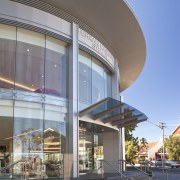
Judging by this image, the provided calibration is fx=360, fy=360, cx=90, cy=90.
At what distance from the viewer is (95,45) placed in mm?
22984

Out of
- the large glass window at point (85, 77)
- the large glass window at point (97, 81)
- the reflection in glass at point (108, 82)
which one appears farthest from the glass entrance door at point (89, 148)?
the reflection in glass at point (108, 82)

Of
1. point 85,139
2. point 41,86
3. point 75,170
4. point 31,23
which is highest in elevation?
point 31,23

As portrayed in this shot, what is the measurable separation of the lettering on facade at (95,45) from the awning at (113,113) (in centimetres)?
360

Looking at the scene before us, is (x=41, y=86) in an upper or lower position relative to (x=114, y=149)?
upper

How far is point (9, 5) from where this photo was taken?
18.3 m

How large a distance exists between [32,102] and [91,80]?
18.5 feet

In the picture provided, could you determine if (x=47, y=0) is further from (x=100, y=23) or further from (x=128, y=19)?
(x=128, y=19)

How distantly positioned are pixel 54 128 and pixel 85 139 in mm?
4260

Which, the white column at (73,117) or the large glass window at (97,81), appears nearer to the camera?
the white column at (73,117)

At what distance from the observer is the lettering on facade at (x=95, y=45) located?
71.2 ft

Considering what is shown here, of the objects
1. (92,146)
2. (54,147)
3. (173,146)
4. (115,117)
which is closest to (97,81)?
(115,117)

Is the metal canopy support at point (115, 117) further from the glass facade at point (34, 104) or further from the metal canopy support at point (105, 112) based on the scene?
the glass facade at point (34, 104)

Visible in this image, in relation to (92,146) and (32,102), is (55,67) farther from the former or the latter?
(92,146)

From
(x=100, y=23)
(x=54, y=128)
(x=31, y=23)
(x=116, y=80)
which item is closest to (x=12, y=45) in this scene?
(x=31, y=23)
